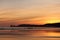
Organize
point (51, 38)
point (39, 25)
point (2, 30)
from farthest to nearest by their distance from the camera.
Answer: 1. point (2, 30)
2. point (39, 25)
3. point (51, 38)

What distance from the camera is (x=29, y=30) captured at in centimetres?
1227

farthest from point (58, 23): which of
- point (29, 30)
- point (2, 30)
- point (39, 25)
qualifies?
point (2, 30)

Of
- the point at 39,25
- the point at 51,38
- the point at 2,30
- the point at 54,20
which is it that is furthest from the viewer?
the point at 2,30

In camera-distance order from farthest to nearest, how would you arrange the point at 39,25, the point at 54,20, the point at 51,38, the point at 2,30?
1. the point at 2,30
2. the point at 39,25
3. the point at 54,20
4. the point at 51,38

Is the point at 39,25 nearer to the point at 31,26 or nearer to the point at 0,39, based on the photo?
the point at 31,26

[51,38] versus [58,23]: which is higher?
[58,23]

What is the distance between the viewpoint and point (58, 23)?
11234mm

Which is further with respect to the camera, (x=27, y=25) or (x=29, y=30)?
(x=29, y=30)

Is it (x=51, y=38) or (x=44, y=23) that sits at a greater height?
(x=44, y=23)

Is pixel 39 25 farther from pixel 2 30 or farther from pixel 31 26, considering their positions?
pixel 2 30

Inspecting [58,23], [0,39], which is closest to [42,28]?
[58,23]

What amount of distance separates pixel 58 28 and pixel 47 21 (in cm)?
104

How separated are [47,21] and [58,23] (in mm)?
631

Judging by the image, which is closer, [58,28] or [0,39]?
[0,39]
